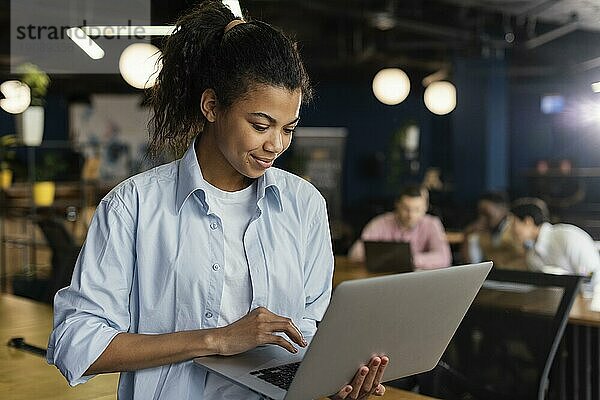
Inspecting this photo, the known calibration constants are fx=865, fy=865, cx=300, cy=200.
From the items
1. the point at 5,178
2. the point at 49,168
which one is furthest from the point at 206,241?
the point at 49,168

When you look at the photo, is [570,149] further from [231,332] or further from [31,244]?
[231,332]

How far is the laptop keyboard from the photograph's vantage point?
4.32 feet

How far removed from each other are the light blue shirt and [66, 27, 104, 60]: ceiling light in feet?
5.11

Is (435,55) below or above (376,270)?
above

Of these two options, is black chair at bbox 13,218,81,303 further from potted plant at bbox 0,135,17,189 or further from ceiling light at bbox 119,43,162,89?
ceiling light at bbox 119,43,162,89

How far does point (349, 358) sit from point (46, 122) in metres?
3.72

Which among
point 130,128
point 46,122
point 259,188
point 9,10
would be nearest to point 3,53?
point 9,10

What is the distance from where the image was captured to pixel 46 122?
15.4 ft

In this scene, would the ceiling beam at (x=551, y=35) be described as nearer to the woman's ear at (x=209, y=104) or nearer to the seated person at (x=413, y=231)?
the seated person at (x=413, y=231)

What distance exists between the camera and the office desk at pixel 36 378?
207 centimetres

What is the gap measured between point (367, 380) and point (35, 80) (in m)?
2.59

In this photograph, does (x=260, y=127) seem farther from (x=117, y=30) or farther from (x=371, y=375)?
(x=117, y=30)

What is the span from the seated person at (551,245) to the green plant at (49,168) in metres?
2.57

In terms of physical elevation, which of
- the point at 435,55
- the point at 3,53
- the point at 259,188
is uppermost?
the point at 435,55
